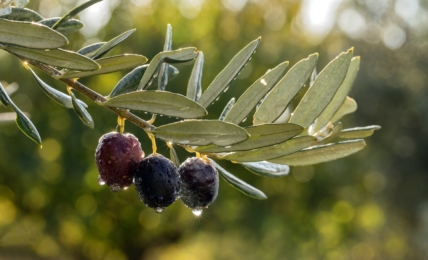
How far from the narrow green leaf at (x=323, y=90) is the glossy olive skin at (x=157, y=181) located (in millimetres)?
198

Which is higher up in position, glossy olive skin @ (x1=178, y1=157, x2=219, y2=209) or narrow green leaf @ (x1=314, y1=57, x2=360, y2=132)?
narrow green leaf @ (x1=314, y1=57, x2=360, y2=132)

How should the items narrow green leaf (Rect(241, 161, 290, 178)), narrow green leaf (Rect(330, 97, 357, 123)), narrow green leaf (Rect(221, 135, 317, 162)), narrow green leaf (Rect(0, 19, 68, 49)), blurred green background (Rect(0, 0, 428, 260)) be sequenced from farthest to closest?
blurred green background (Rect(0, 0, 428, 260)) → narrow green leaf (Rect(330, 97, 357, 123)) → narrow green leaf (Rect(241, 161, 290, 178)) → narrow green leaf (Rect(221, 135, 317, 162)) → narrow green leaf (Rect(0, 19, 68, 49))

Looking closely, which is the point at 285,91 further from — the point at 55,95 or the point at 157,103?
the point at 55,95

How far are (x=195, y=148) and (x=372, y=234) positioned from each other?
12713 mm

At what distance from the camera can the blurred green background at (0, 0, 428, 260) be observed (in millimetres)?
10109

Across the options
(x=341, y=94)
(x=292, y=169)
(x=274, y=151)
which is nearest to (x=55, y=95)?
(x=274, y=151)

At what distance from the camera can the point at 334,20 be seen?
11156 millimetres

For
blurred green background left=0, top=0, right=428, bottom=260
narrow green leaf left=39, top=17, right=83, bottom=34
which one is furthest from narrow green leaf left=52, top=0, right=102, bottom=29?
blurred green background left=0, top=0, right=428, bottom=260

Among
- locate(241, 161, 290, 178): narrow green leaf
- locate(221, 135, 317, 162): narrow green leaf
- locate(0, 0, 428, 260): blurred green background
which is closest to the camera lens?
locate(221, 135, 317, 162): narrow green leaf

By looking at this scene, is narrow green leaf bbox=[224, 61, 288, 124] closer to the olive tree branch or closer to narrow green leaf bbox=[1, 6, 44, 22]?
the olive tree branch

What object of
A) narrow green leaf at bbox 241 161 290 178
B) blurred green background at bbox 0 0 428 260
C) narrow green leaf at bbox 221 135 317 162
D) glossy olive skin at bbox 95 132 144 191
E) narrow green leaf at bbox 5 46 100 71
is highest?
narrow green leaf at bbox 5 46 100 71

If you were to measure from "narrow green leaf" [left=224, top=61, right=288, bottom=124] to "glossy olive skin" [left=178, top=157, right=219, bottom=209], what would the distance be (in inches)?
3.3

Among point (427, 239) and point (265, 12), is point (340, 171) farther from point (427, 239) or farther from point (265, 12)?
point (265, 12)

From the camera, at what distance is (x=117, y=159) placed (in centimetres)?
76
